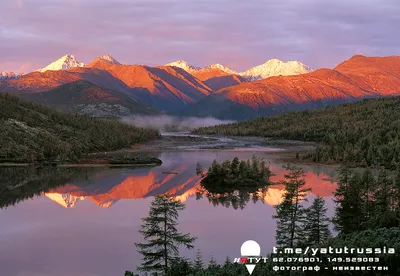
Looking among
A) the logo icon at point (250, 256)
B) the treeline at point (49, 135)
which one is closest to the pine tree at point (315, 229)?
the logo icon at point (250, 256)

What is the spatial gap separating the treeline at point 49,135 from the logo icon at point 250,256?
7676cm

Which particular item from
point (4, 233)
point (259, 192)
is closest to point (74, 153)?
point (259, 192)

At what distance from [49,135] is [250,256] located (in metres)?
103

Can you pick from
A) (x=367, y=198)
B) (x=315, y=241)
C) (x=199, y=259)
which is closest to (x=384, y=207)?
(x=367, y=198)

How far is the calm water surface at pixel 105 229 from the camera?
36875mm

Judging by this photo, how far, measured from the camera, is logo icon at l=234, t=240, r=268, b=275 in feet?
79.2

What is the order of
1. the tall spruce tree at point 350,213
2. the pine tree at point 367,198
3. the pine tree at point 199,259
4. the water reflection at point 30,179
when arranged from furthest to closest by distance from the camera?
the water reflection at point 30,179
the pine tree at point 367,198
the tall spruce tree at point 350,213
the pine tree at point 199,259

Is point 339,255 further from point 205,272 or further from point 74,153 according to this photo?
point 74,153

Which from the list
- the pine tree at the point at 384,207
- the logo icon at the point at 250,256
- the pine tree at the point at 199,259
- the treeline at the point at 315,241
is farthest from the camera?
the pine tree at the point at 384,207

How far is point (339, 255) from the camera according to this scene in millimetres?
23906

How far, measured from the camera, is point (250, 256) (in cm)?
3212

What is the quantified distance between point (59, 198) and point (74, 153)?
180ft

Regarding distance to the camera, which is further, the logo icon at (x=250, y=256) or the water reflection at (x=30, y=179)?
the water reflection at (x=30, y=179)

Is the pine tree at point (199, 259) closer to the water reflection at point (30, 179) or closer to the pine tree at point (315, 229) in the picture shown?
the pine tree at point (315, 229)
